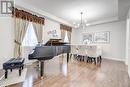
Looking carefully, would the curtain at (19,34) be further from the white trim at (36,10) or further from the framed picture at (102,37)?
the framed picture at (102,37)

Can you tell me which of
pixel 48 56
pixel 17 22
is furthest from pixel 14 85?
pixel 17 22

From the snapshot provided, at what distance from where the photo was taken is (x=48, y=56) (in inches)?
129

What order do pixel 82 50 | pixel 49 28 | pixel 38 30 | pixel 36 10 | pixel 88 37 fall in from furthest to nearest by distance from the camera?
pixel 88 37 < pixel 49 28 < pixel 82 50 < pixel 38 30 < pixel 36 10

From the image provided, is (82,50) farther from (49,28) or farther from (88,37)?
(88,37)

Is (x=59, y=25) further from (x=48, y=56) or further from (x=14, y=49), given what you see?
(x=48, y=56)

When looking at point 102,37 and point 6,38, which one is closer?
point 6,38

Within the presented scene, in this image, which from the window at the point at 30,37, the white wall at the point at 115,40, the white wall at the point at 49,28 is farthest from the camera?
the white wall at the point at 115,40

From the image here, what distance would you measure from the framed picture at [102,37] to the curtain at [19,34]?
5209 mm

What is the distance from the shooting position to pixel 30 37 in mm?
5094

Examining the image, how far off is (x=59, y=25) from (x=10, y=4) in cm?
361

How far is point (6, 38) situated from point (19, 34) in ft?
1.81

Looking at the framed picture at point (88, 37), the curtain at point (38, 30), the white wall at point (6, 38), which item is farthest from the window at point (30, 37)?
the framed picture at point (88, 37)

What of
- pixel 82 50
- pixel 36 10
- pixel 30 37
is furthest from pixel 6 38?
pixel 82 50

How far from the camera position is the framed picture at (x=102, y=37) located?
22.7 feet
